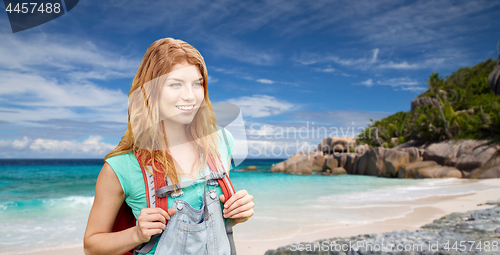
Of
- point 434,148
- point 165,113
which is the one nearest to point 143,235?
point 165,113

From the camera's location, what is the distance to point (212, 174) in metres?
1.11

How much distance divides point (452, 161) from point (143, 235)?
77.7ft

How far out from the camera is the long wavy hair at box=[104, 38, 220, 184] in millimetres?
1094

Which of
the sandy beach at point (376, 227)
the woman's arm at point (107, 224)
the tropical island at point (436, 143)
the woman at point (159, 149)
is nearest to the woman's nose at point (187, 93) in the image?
the woman at point (159, 149)

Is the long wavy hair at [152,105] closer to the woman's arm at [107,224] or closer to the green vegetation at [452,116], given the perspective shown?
the woman's arm at [107,224]

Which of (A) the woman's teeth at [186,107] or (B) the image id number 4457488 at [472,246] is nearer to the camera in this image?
(A) the woman's teeth at [186,107]

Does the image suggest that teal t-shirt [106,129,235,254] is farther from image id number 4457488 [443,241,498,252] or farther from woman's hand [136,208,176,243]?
image id number 4457488 [443,241,498,252]

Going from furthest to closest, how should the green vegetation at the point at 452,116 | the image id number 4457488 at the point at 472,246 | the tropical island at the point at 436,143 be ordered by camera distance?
1. the green vegetation at the point at 452,116
2. the tropical island at the point at 436,143
3. the image id number 4457488 at the point at 472,246

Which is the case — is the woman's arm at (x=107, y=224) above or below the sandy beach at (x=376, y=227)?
above

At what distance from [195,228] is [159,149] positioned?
34 cm

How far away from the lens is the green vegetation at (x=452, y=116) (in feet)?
68.8
